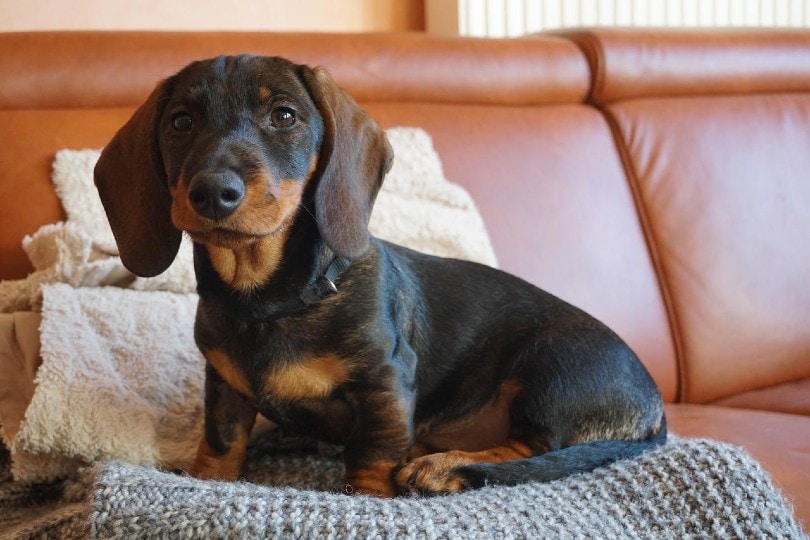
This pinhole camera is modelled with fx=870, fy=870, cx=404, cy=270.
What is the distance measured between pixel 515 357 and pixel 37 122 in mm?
1179

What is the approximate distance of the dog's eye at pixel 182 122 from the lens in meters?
1.34

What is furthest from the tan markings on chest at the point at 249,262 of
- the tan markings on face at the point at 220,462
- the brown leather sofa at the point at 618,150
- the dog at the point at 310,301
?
the brown leather sofa at the point at 618,150

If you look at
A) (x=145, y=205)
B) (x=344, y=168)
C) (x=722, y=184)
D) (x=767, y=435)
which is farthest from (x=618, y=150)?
(x=145, y=205)

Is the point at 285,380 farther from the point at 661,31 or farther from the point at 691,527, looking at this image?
the point at 661,31

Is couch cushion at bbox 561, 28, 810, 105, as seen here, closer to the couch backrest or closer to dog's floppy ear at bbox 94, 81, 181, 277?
the couch backrest

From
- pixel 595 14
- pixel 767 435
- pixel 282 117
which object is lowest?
pixel 767 435

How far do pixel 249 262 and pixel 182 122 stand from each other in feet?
0.80

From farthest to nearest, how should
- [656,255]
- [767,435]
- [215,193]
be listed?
1. [656,255]
2. [767,435]
3. [215,193]

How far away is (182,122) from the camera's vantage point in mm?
1351

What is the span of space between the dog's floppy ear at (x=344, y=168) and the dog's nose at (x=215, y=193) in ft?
0.60

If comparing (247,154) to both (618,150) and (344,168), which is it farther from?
(618,150)

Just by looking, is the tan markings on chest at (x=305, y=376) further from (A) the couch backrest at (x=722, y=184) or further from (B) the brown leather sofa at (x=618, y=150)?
(A) the couch backrest at (x=722, y=184)

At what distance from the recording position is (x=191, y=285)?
1.83 metres

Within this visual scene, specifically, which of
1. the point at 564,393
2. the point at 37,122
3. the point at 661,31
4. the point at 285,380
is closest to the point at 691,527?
the point at 564,393
